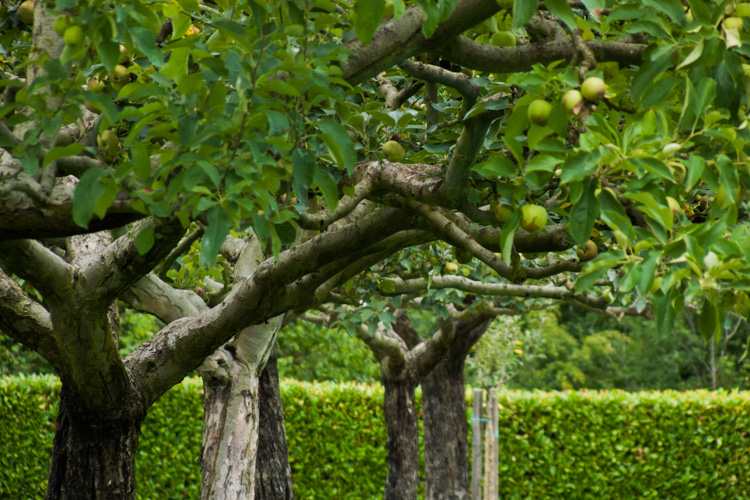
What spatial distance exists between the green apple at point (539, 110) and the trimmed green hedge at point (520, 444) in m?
7.44

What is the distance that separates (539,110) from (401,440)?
21.4 feet

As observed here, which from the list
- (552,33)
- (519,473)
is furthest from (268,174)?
(519,473)

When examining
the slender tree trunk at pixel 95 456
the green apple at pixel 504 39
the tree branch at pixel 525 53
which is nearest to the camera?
the tree branch at pixel 525 53

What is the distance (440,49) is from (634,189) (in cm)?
77

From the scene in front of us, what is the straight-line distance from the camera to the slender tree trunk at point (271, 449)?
5355mm

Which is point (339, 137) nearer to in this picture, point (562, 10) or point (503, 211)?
point (562, 10)

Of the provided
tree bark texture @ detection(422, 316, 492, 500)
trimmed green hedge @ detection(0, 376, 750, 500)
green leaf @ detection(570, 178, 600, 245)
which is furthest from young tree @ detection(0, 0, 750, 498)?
trimmed green hedge @ detection(0, 376, 750, 500)

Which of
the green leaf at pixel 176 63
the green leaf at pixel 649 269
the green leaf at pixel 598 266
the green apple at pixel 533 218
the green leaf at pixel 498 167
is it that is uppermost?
the green leaf at pixel 176 63

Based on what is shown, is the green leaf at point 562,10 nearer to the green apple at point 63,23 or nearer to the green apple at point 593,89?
the green apple at point 593,89

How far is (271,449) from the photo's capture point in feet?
18.0

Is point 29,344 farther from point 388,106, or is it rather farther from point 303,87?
point 303,87

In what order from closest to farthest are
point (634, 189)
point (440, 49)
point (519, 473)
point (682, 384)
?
point (634, 189) < point (440, 49) < point (519, 473) < point (682, 384)

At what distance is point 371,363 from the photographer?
15508mm

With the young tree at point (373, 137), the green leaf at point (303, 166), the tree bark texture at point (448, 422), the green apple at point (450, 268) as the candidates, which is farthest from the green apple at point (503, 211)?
the tree bark texture at point (448, 422)
